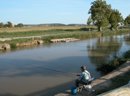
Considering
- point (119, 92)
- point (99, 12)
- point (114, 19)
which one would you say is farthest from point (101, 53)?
point (114, 19)

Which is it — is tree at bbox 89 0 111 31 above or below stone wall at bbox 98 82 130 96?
above

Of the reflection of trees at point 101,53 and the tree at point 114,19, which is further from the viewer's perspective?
the tree at point 114,19

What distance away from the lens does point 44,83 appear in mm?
17062

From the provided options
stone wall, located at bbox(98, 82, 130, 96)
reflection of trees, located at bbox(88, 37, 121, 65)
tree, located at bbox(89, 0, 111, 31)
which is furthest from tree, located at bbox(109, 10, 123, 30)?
stone wall, located at bbox(98, 82, 130, 96)

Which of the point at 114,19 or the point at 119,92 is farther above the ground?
the point at 114,19

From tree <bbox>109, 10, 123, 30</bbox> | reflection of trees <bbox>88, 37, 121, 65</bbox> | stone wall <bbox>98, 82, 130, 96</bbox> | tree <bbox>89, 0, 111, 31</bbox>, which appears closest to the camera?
stone wall <bbox>98, 82, 130, 96</bbox>

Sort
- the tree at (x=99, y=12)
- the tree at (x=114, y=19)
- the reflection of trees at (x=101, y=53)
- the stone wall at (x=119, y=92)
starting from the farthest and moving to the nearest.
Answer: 1. the tree at (x=114, y=19)
2. the tree at (x=99, y=12)
3. the reflection of trees at (x=101, y=53)
4. the stone wall at (x=119, y=92)

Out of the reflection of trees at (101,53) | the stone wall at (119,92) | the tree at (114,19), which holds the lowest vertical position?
the reflection of trees at (101,53)

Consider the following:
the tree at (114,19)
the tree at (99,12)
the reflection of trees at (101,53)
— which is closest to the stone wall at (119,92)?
the reflection of trees at (101,53)

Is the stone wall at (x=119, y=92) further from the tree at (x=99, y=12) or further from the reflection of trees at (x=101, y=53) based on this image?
the tree at (x=99, y=12)

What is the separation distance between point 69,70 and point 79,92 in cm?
933

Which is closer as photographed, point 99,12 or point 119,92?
point 119,92

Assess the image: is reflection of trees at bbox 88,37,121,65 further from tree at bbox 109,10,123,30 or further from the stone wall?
tree at bbox 109,10,123,30

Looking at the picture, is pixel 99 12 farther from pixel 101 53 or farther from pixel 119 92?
pixel 119 92
